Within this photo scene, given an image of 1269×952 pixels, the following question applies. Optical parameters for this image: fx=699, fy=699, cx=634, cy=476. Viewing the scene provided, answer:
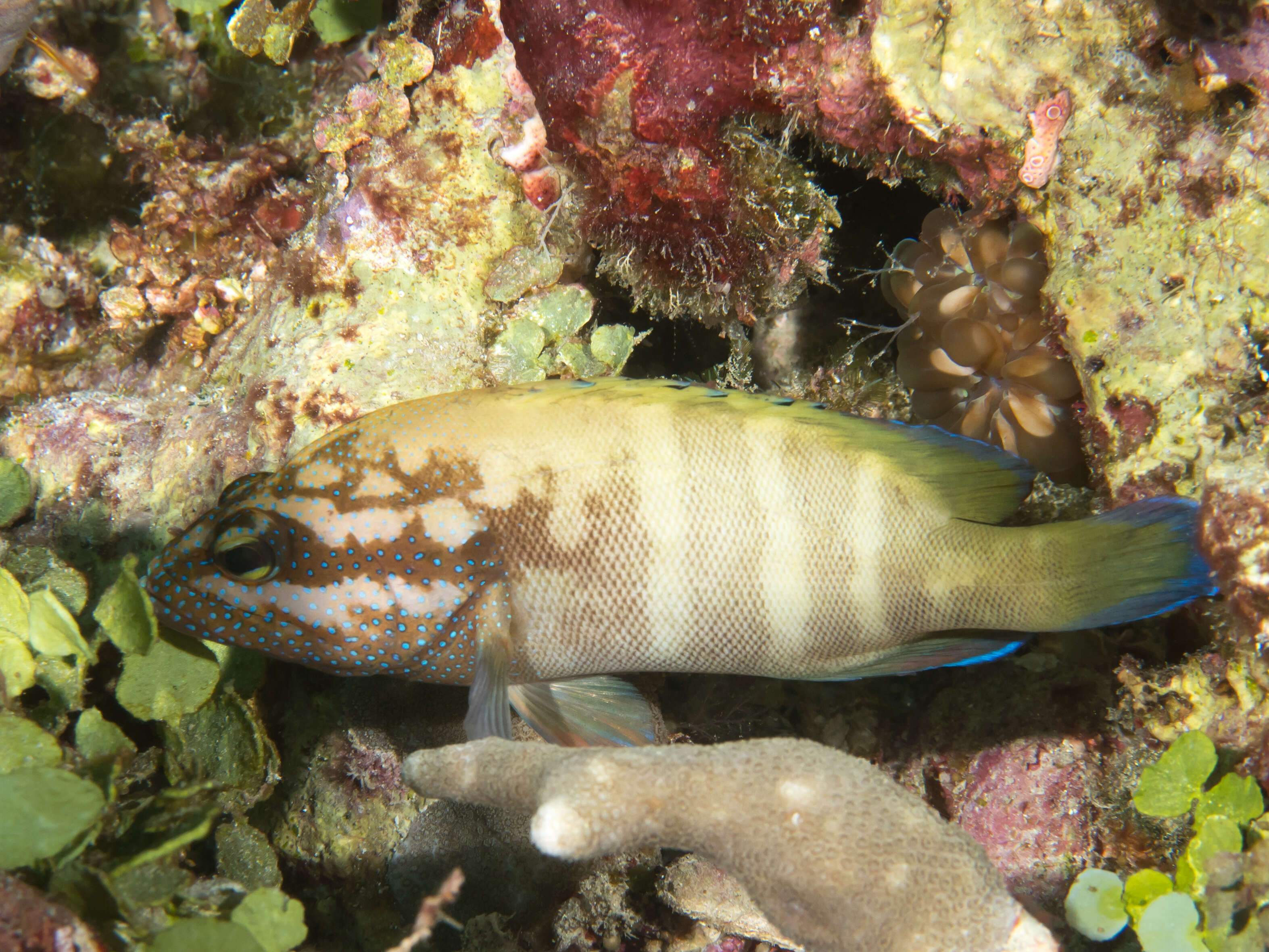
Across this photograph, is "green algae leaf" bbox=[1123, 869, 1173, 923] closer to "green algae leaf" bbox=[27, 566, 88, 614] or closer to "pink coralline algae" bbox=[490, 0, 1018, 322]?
"pink coralline algae" bbox=[490, 0, 1018, 322]

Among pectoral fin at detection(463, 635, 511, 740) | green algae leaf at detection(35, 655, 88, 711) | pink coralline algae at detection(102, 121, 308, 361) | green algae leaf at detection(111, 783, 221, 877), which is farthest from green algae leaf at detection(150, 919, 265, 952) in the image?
pink coralline algae at detection(102, 121, 308, 361)

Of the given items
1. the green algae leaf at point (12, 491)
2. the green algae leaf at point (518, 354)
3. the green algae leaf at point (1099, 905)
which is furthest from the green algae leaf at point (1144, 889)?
the green algae leaf at point (12, 491)

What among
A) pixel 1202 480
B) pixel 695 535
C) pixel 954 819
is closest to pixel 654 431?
pixel 695 535

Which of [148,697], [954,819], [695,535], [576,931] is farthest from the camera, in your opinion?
[954,819]

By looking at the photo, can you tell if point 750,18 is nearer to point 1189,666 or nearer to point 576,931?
point 1189,666

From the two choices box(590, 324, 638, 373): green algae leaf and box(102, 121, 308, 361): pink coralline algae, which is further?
box(102, 121, 308, 361): pink coralline algae

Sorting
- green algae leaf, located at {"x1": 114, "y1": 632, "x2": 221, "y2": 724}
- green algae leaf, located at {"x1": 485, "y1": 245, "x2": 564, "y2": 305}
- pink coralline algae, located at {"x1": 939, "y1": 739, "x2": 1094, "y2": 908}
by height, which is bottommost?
pink coralline algae, located at {"x1": 939, "y1": 739, "x2": 1094, "y2": 908}

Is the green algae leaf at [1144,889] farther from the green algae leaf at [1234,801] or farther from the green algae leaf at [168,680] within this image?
the green algae leaf at [168,680]
